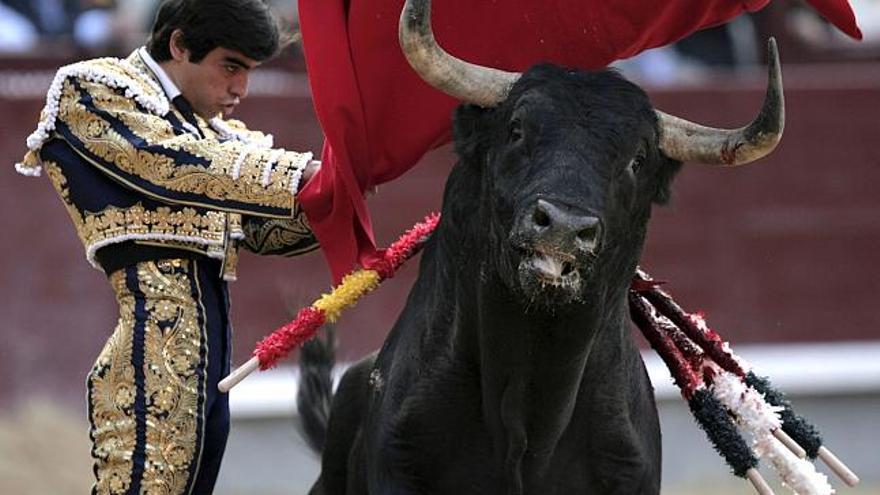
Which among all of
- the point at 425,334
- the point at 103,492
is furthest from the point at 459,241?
the point at 103,492

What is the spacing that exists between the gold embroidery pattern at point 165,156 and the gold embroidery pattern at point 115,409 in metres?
0.27

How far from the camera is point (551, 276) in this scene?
330cm

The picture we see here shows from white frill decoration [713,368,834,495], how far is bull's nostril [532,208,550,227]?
1.04 m

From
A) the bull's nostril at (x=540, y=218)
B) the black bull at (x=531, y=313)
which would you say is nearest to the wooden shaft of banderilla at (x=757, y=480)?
the black bull at (x=531, y=313)

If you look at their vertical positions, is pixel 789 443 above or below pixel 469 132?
below

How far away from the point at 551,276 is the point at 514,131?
0.41 metres

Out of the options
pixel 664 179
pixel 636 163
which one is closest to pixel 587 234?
pixel 636 163

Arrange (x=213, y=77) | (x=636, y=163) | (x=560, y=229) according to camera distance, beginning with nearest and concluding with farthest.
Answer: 1. (x=560, y=229)
2. (x=636, y=163)
3. (x=213, y=77)

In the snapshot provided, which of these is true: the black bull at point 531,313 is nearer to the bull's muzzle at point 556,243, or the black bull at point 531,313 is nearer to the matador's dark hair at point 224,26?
the bull's muzzle at point 556,243

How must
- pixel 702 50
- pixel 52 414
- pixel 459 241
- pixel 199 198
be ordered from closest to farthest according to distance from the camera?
1. pixel 459 241
2. pixel 199 198
3. pixel 52 414
4. pixel 702 50

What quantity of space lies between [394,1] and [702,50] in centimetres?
619

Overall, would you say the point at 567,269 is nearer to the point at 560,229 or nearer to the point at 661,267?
the point at 560,229

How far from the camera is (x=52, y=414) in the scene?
813cm

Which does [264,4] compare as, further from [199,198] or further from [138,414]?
[138,414]
